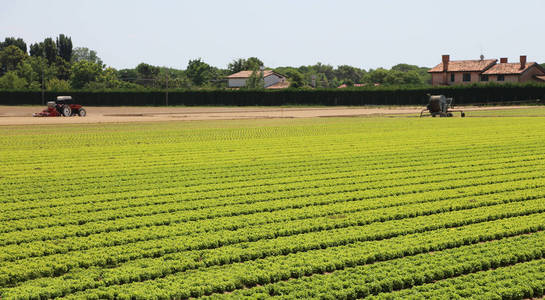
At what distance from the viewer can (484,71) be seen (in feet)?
295

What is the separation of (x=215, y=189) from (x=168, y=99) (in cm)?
6387

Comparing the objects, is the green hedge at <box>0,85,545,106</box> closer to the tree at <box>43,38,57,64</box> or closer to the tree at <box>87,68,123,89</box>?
the tree at <box>87,68,123,89</box>

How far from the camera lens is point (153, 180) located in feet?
43.2

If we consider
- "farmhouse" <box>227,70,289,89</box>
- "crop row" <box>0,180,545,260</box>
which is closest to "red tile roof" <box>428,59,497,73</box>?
"farmhouse" <box>227,70,289,89</box>

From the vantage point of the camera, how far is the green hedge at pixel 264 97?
6850 centimetres

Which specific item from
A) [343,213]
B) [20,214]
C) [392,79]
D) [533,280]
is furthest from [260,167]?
[392,79]

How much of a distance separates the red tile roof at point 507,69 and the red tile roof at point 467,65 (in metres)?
1.51

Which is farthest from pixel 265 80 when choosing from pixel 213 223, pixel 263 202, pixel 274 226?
pixel 274 226

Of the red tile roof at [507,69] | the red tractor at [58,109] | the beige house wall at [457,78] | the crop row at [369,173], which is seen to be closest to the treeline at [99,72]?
the beige house wall at [457,78]

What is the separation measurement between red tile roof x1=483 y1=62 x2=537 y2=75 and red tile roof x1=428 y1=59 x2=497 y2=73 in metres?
1.51

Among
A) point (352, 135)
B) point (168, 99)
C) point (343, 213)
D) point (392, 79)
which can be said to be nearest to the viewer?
point (343, 213)

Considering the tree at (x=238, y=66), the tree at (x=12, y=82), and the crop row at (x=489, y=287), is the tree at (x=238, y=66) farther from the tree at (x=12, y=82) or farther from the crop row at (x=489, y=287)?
the crop row at (x=489, y=287)

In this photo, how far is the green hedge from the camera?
68.5 metres

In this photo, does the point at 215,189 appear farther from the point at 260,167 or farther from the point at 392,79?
the point at 392,79
